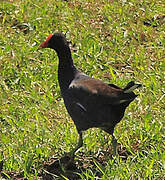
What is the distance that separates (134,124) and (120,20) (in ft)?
9.26

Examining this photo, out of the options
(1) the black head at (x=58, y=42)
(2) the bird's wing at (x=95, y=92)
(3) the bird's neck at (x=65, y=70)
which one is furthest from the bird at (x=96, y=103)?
(1) the black head at (x=58, y=42)

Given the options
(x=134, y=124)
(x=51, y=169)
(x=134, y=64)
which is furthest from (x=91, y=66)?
(x=51, y=169)

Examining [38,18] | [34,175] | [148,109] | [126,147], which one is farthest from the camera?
[38,18]

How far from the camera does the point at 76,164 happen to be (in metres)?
5.62

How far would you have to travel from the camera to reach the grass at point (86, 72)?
548 centimetres

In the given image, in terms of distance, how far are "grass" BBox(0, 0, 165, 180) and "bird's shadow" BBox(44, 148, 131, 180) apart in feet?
0.04

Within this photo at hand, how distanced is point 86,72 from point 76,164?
196 cm

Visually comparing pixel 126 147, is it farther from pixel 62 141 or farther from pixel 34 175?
pixel 34 175

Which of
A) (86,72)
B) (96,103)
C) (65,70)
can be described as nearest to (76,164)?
(96,103)

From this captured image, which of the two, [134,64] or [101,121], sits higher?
[101,121]

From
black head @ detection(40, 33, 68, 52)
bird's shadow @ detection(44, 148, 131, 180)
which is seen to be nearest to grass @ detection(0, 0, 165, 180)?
bird's shadow @ detection(44, 148, 131, 180)

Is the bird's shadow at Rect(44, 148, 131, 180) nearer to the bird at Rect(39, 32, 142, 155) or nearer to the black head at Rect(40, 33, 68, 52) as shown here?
the bird at Rect(39, 32, 142, 155)

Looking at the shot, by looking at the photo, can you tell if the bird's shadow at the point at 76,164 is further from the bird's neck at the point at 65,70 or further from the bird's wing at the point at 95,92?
the bird's neck at the point at 65,70

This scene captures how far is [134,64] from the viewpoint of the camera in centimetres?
749
